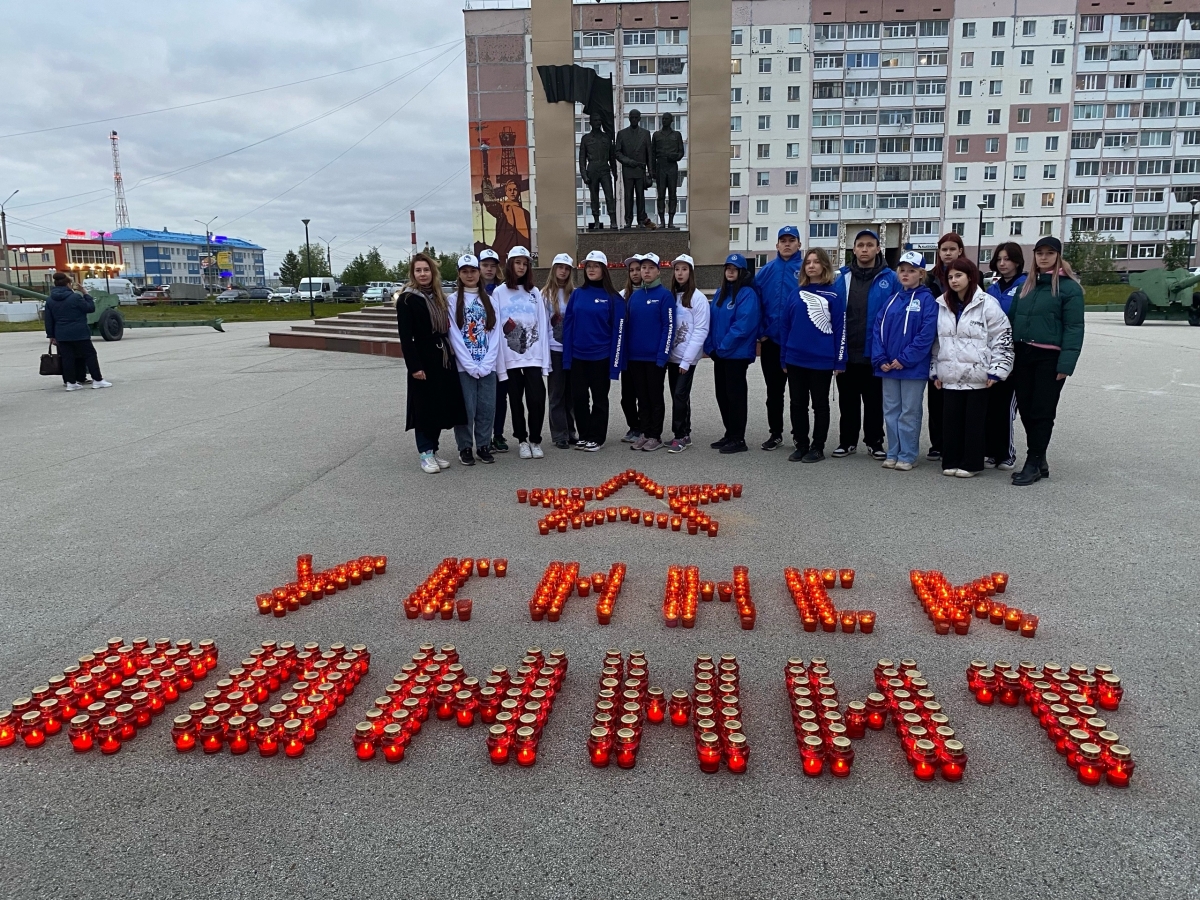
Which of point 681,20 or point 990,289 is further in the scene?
point 681,20

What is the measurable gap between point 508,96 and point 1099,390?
61.2m

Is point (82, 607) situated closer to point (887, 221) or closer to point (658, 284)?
point (658, 284)

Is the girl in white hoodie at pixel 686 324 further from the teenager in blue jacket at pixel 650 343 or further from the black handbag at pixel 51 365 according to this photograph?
the black handbag at pixel 51 365

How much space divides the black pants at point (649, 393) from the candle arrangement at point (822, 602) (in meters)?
3.95

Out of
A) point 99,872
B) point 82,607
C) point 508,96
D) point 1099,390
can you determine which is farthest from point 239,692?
point 508,96

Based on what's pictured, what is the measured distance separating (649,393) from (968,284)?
10.7 feet

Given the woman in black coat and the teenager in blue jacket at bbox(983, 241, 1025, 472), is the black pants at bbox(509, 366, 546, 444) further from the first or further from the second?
the teenager in blue jacket at bbox(983, 241, 1025, 472)

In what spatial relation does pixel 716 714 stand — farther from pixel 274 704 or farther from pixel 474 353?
pixel 474 353

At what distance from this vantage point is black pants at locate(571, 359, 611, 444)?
28.1 feet

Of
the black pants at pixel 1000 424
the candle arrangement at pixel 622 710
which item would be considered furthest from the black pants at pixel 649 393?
the candle arrangement at pixel 622 710

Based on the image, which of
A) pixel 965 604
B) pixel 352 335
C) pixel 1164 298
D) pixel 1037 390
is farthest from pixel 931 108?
pixel 965 604

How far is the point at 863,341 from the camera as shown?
764cm

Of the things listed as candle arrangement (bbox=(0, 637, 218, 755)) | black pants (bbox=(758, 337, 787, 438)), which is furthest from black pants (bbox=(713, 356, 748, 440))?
candle arrangement (bbox=(0, 637, 218, 755))

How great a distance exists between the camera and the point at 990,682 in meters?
3.43
